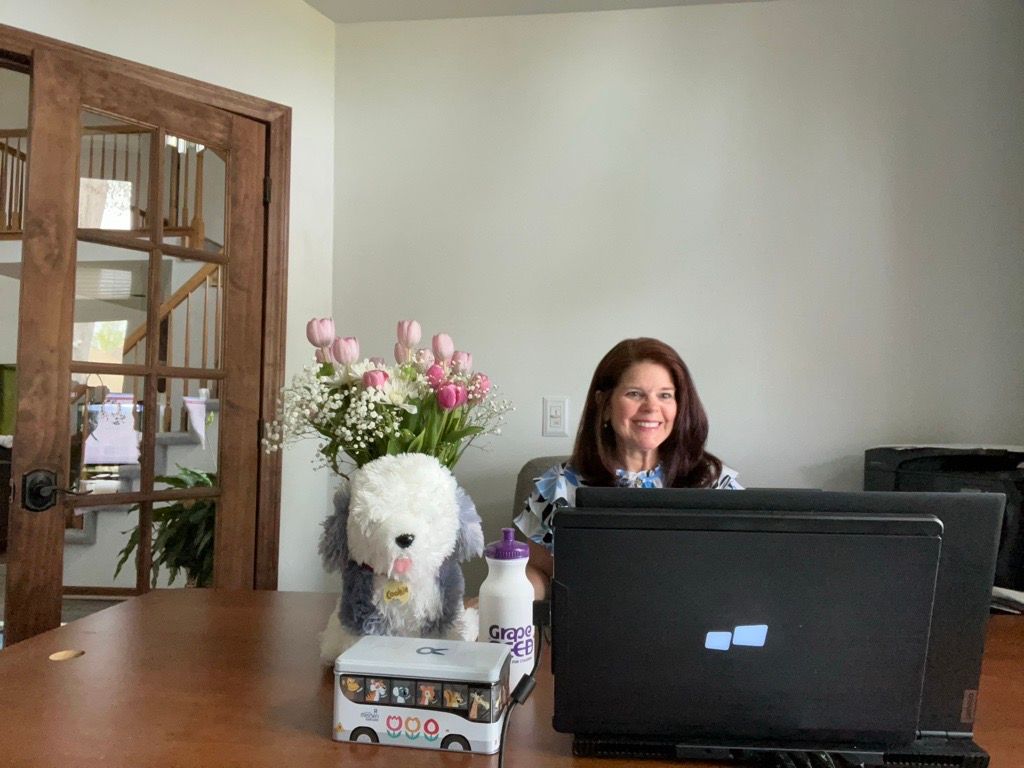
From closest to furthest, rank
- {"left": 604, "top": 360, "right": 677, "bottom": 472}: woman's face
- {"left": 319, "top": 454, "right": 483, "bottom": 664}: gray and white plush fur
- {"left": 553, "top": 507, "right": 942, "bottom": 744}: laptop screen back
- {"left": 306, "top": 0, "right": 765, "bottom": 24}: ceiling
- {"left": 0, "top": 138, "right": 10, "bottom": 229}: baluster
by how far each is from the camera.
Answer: {"left": 553, "top": 507, "right": 942, "bottom": 744}: laptop screen back → {"left": 319, "top": 454, "right": 483, "bottom": 664}: gray and white plush fur → {"left": 604, "top": 360, "right": 677, "bottom": 472}: woman's face → {"left": 306, "top": 0, "right": 765, "bottom": 24}: ceiling → {"left": 0, "top": 138, "right": 10, "bottom": 229}: baluster

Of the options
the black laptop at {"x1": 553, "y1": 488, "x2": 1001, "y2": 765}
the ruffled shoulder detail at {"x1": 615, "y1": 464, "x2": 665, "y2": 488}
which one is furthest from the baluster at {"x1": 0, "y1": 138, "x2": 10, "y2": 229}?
the black laptop at {"x1": 553, "y1": 488, "x2": 1001, "y2": 765}

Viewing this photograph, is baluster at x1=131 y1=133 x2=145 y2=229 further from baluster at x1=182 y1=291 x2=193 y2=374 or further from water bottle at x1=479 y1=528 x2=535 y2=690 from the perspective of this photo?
water bottle at x1=479 y1=528 x2=535 y2=690

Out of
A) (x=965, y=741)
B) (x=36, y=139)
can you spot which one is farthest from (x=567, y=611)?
(x=36, y=139)

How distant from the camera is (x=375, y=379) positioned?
3.66 feet

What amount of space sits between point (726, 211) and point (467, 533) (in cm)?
182

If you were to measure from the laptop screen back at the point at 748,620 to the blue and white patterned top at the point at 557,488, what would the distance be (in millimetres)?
905

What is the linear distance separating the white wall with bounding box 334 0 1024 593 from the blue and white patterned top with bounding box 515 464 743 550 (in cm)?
81

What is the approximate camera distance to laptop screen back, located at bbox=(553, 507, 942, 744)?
0.78 meters

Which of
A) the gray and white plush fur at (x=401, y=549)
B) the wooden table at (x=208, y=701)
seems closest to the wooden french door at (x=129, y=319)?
the wooden table at (x=208, y=701)

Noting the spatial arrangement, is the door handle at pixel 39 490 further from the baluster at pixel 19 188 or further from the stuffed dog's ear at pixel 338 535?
the baluster at pixel 19 188

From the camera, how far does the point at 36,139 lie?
2.07 m

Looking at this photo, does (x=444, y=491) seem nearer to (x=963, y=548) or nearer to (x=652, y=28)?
(x=963, y=548)

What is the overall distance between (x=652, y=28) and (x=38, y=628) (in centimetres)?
256

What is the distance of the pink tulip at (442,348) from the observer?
1173 mm
